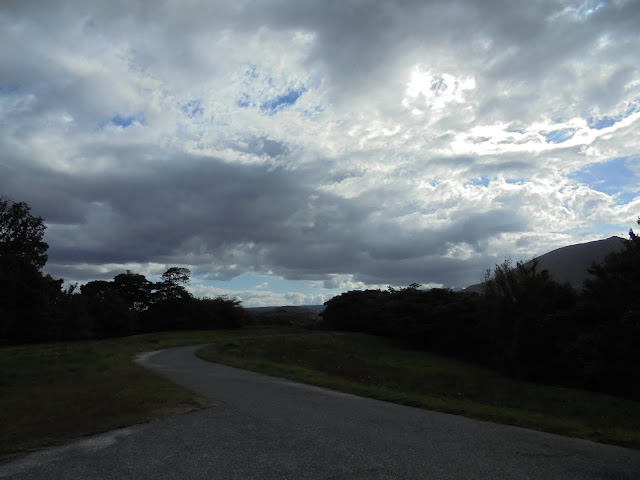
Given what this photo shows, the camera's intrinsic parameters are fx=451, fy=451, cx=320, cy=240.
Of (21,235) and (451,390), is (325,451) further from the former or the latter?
(21,235)

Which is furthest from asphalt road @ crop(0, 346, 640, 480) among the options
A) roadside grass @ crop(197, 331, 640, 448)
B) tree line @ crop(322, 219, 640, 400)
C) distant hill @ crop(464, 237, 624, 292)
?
distant hill @ crop(464, 237, 624, 292)

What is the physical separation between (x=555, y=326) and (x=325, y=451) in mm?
33250

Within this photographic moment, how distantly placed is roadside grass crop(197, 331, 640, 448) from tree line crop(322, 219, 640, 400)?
279 centimetres

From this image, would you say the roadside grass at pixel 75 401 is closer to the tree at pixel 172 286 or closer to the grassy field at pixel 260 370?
the grassy field at pixel 260 370

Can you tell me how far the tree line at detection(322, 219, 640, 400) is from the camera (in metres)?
27.8

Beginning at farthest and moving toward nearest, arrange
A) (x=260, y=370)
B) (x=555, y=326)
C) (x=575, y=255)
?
(x=575, y=255) → (x=555, y=326) → (x=260, y=370)

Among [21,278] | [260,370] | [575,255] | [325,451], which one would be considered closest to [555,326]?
[260,370]

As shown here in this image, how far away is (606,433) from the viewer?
→ 26.8ft

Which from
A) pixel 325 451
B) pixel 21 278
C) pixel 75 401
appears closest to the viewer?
pixel 325 451

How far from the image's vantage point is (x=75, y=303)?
6094cm

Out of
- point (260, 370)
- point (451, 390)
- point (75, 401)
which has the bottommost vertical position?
point (451, 390)

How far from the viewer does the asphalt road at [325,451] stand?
237 inches

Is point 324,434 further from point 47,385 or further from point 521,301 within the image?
point 521,301

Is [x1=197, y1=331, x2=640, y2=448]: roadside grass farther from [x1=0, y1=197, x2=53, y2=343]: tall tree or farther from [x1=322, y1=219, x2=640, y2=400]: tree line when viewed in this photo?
[x1=0, y1=197, x2=53, y2=343]: tall tree
